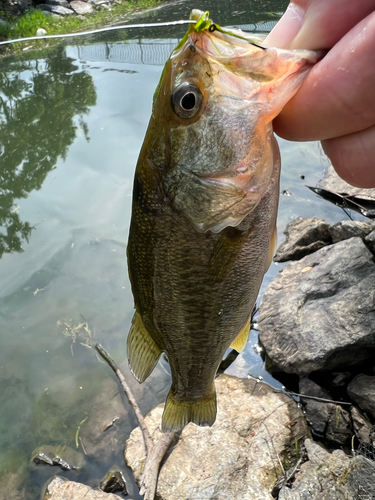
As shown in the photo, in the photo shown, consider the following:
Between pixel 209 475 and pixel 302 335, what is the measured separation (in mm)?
1398

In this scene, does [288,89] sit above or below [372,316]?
above

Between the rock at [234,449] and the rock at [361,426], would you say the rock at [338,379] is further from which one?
the rock at [234,449]

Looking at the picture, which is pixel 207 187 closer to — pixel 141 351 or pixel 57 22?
pixel 141 351

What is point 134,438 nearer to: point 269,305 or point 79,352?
point 79,352

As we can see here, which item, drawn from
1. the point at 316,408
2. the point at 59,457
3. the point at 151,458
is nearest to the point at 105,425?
the point at 59,457

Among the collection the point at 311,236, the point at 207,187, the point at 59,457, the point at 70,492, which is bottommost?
the point at 59,457

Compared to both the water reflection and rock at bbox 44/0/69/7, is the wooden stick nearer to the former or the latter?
the water reflection

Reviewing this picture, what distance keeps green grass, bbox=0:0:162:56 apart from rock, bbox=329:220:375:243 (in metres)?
11.4

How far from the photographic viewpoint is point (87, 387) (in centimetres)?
412

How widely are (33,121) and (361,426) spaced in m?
8.49

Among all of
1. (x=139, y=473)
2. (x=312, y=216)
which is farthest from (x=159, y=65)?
(x=139, y=473)

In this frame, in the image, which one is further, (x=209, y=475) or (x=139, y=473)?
(x=139, y=473)

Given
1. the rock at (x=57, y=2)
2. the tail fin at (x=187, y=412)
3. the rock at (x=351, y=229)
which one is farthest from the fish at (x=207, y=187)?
the rock at (x=57, y=2)

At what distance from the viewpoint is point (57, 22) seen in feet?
48.3
